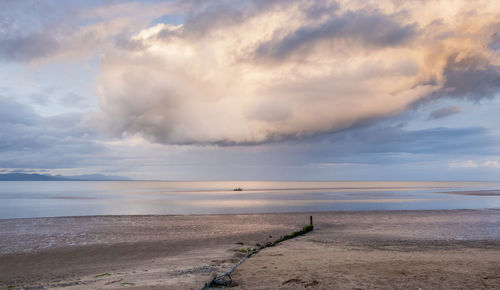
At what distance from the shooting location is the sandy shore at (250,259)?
1466cm

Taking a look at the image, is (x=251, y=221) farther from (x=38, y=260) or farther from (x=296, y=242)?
(x=38, y=260)

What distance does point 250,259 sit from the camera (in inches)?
802

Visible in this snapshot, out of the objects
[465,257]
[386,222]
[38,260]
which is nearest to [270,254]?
[465,257]

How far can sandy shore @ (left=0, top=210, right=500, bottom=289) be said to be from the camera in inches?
577

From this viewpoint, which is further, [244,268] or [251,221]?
[251,221]

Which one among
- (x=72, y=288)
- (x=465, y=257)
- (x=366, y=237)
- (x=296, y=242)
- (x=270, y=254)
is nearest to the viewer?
(x=72, y=288)

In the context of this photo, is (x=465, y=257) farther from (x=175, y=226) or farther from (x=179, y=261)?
(x=175, y=226)

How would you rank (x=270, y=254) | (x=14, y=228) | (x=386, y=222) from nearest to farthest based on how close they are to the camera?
(x=270, y=254)
(x=14, y=228)
(x=386, y=222)

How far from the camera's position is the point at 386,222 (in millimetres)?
43375

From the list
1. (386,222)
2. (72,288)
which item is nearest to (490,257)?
(72,288)

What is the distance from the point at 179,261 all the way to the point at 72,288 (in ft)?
25.7

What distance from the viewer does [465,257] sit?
18.7 m

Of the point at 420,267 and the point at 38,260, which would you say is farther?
the point at 38,260

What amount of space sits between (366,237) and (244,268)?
17860 mm
